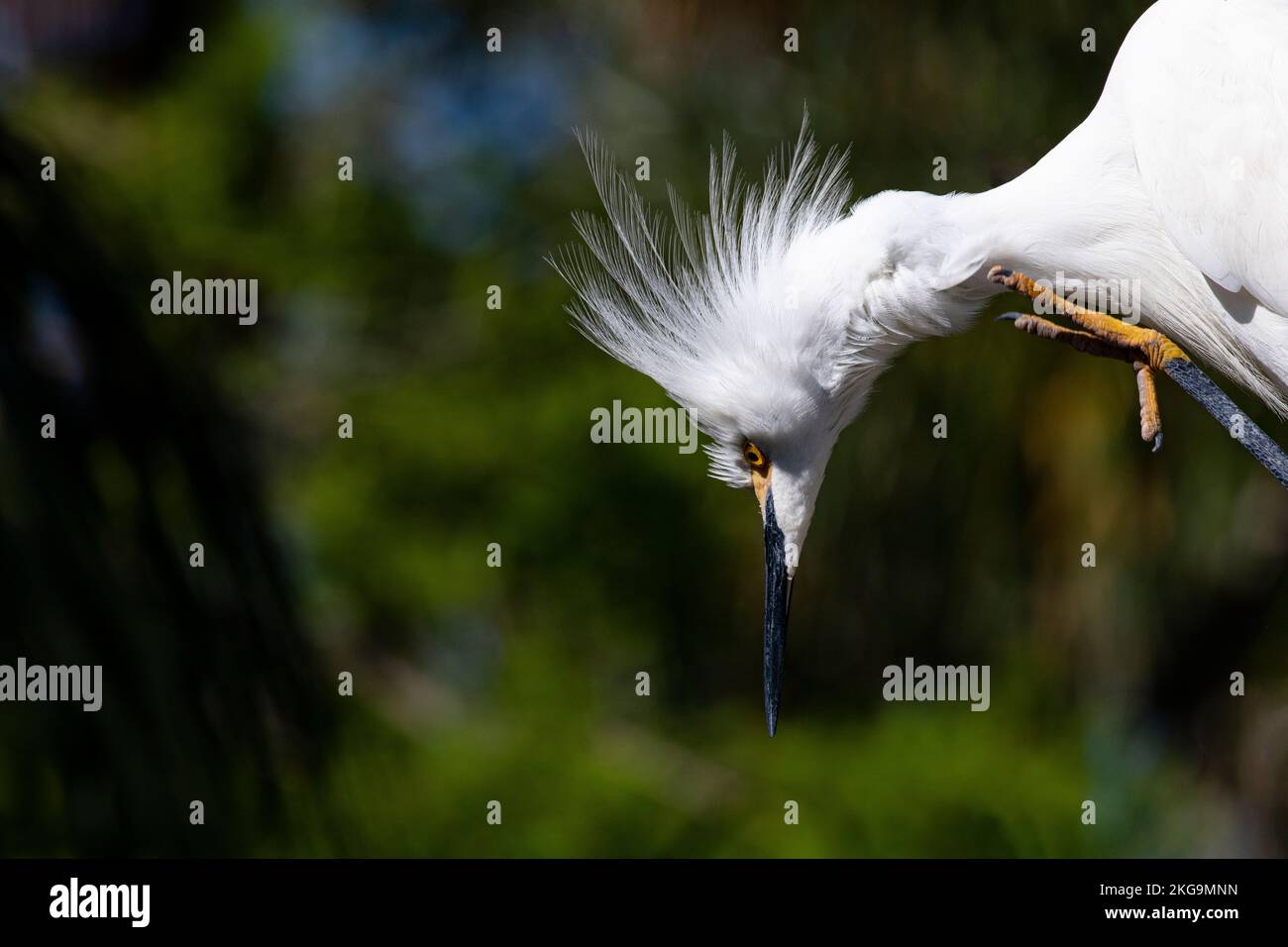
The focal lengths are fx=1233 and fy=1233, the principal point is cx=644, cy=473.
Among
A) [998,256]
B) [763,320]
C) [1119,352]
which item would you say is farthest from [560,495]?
[1119,352]

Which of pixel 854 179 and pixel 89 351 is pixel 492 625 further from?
pixel 89 351

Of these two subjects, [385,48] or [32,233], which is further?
[385,48]

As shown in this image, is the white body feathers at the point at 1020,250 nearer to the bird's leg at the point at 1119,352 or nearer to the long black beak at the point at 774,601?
the long black beak at the point at 774,601

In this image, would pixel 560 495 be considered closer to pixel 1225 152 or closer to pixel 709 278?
pixel 709 278

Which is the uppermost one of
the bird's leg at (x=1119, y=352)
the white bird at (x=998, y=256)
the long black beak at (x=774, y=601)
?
the white bird at (x=998, y=256)

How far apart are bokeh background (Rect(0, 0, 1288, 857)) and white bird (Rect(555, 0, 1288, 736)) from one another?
0.70 meters

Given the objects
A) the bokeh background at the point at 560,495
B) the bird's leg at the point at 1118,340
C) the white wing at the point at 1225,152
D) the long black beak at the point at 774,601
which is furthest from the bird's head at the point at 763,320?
the bokeh background at the point at 560,495

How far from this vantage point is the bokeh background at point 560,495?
88cm

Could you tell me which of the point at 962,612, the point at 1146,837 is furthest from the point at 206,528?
the point at 1146,837

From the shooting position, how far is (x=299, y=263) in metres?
3.86

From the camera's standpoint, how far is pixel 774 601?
194 centimetres

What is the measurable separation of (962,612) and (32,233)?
2.49m

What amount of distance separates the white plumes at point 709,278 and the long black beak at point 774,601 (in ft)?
0.30

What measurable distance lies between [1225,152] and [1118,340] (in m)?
0.31
